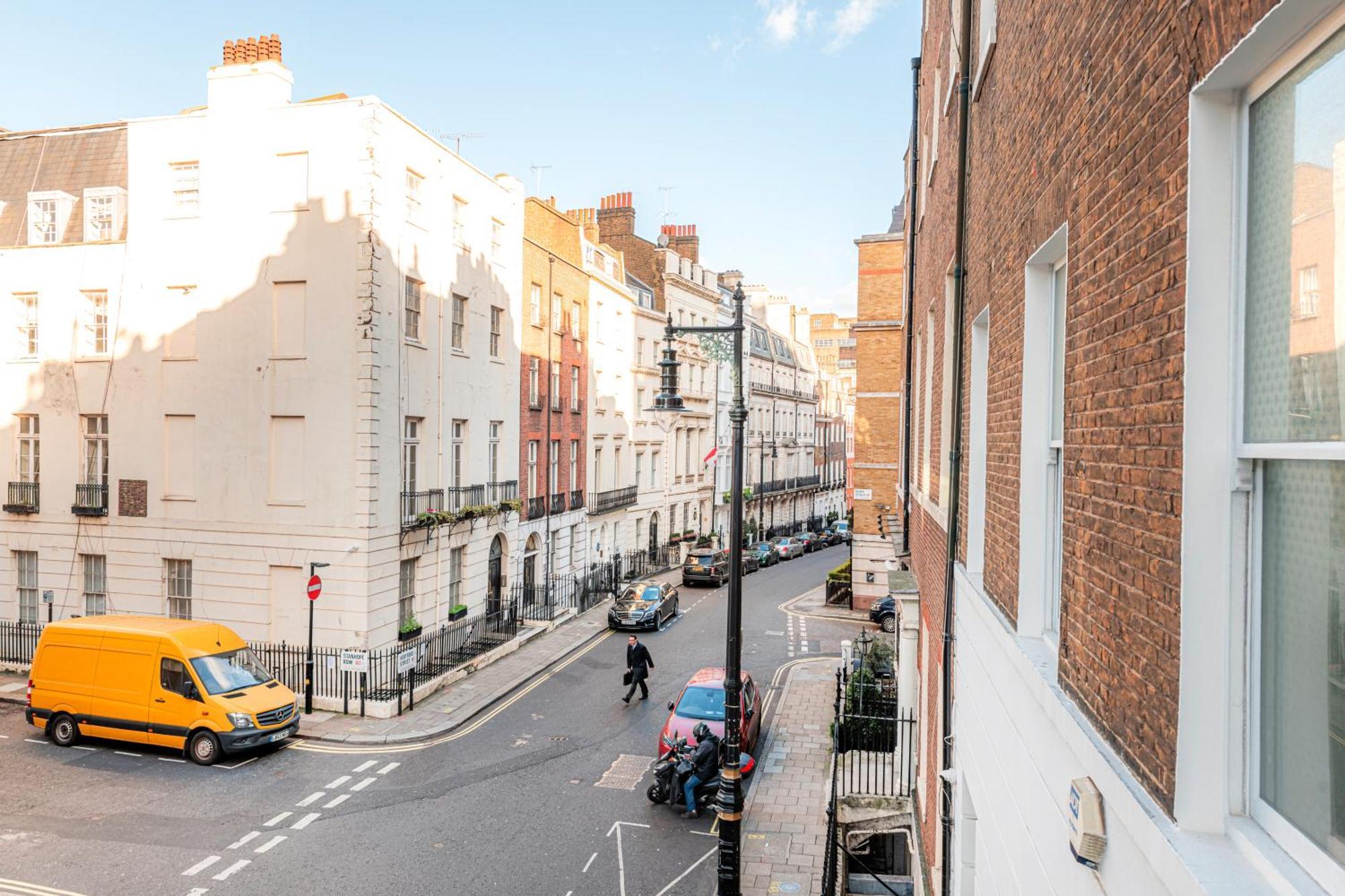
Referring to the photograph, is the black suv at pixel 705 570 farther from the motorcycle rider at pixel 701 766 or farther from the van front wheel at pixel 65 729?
the van front wheel at pixel 65 729

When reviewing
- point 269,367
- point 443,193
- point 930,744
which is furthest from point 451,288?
point 930,744

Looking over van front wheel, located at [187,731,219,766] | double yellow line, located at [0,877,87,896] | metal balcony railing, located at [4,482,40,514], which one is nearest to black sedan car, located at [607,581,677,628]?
van front wheel, located at [187,731,219,766]

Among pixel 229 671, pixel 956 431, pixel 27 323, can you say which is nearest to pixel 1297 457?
pixel 956 431

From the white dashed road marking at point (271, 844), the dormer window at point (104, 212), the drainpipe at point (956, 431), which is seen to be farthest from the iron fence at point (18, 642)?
the drainpipe at point (956, 431)

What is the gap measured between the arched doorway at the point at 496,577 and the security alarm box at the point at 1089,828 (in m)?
24.6

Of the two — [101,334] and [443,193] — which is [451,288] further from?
[101,334]

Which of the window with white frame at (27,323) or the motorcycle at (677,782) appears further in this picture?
the window with white frame at (27,323)

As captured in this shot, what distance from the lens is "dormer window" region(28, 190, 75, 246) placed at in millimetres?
24359

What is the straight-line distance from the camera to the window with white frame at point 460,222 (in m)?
24.6

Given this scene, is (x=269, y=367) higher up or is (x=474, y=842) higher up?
(x=269, y=367)

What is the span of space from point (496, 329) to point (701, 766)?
17.3 m

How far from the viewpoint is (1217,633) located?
7.64 feet

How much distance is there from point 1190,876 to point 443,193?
24080 mm

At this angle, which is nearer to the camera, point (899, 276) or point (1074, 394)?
point (1074, 394)
